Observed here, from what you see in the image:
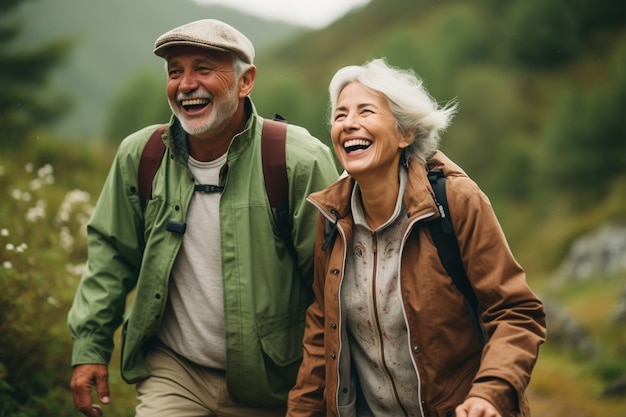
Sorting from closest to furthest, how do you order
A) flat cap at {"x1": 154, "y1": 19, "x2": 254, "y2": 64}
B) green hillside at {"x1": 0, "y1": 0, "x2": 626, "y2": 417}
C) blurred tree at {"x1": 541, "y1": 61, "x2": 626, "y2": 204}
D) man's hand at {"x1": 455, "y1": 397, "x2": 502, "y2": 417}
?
man's hand at {"x1": 455, "y1": 397, "x2": 502, "y2": 417}
flat cap at {"x1": 154, "y1": 19, "x2": 254, "y2": 64}
green hillside at {"x1": 0, "y1": 0, "x2": 626, "y2": 417}
blurred tree at {"x1": 541, "y1": 61, "x2": 626, "y2": 204}

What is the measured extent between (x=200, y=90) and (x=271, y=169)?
581 millimetres

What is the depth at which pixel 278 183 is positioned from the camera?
13.9ft

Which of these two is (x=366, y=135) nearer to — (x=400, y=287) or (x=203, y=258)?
(x=400, y=287)

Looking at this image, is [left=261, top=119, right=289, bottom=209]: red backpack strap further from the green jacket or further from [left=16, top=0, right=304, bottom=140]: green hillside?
[left=16, top=0, right=304, bottom=140]: green hillside

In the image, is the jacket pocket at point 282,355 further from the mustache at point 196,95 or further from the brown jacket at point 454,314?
the mustache at point 196,95

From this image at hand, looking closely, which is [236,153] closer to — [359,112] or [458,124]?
[359,112]

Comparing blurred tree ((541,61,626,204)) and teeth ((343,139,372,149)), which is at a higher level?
blurred tree ((541,61,626,204))

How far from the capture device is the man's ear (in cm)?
443

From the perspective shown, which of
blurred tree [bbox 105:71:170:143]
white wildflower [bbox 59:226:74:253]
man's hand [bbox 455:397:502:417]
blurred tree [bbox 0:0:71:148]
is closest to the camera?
man's hand [bbox 455:397:502:417]

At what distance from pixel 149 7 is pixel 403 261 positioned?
19673 centimetres

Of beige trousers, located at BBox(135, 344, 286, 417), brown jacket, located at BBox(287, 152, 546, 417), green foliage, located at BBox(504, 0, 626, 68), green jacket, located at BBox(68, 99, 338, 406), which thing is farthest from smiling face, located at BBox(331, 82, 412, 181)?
green foliage, located at BBox(504, 0, 626, 68)

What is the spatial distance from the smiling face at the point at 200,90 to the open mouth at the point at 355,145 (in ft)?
2.91

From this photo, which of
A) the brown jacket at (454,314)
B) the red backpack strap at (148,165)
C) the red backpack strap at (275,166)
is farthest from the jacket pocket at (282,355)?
the red backpack strap at (148,165)

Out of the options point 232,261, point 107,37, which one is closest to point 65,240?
point 232,261
